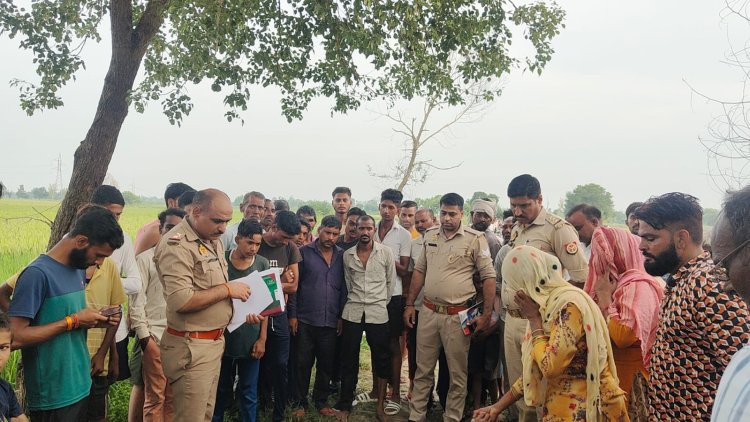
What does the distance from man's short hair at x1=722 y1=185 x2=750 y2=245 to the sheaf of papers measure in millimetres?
2813

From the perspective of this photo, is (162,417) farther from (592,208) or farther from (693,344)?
(592,208)

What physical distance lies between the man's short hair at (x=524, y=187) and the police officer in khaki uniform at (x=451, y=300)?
25.4 inches

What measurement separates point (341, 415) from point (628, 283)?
Result: 3.05 metres

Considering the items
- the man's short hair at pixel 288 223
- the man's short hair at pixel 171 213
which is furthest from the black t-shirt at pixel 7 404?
the man's short hair at pixel 288 223

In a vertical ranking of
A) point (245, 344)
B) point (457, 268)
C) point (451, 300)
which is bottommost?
point (245, 344)

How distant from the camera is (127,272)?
3.66m

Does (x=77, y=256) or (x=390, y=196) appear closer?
(x=77, y=256)

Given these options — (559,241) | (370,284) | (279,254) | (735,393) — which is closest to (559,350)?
(735,393)

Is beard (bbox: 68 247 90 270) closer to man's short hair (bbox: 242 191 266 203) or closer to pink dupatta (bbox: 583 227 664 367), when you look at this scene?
pink dupatta (bbox: 583 227 664 367)

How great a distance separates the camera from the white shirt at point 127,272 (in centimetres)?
359

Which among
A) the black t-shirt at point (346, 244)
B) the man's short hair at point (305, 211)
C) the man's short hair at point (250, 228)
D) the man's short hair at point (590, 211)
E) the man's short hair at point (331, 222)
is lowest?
the black t-shirt at point (346, 244)

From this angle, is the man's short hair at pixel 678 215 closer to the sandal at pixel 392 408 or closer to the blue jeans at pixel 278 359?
the blue jeans at pixel 278 359

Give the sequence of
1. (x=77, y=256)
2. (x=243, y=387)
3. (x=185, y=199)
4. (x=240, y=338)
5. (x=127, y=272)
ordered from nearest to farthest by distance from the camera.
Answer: (x=77, y=256)
(x=127, y=272)
(x=240, y=338)
(x=243, y=387)
(x=185, y=199)

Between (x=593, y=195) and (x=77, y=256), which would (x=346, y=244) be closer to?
(x=77, y=256)
